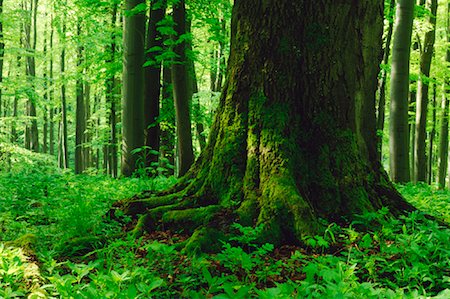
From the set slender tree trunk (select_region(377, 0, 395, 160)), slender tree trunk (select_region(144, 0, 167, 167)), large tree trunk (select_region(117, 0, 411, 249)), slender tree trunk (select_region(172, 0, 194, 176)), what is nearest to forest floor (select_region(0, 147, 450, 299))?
large tree trunk (select_region(117, 0, 411, 249))

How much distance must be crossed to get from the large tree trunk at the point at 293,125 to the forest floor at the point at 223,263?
1.26 ft

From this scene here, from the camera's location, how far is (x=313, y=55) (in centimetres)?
434

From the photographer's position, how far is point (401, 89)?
946cm

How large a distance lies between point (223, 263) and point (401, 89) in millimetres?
7835

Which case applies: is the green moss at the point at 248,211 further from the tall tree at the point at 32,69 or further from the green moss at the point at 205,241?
the tall tree at the point at 32,69

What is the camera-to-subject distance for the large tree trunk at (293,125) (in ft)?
13.8

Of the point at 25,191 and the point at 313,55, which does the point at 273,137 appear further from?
the point at 25,191

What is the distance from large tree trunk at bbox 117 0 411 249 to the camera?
13.8 feet

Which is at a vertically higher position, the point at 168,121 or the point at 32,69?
the point at 32,69

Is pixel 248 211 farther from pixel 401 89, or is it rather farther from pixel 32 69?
pixel 32 69

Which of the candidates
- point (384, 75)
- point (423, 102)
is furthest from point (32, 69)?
point (423, 102)

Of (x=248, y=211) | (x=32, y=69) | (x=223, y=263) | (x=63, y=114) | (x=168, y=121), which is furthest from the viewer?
(x=32, y=69)

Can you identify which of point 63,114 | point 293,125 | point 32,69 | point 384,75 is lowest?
point 293,125

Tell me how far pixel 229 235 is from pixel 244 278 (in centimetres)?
75
